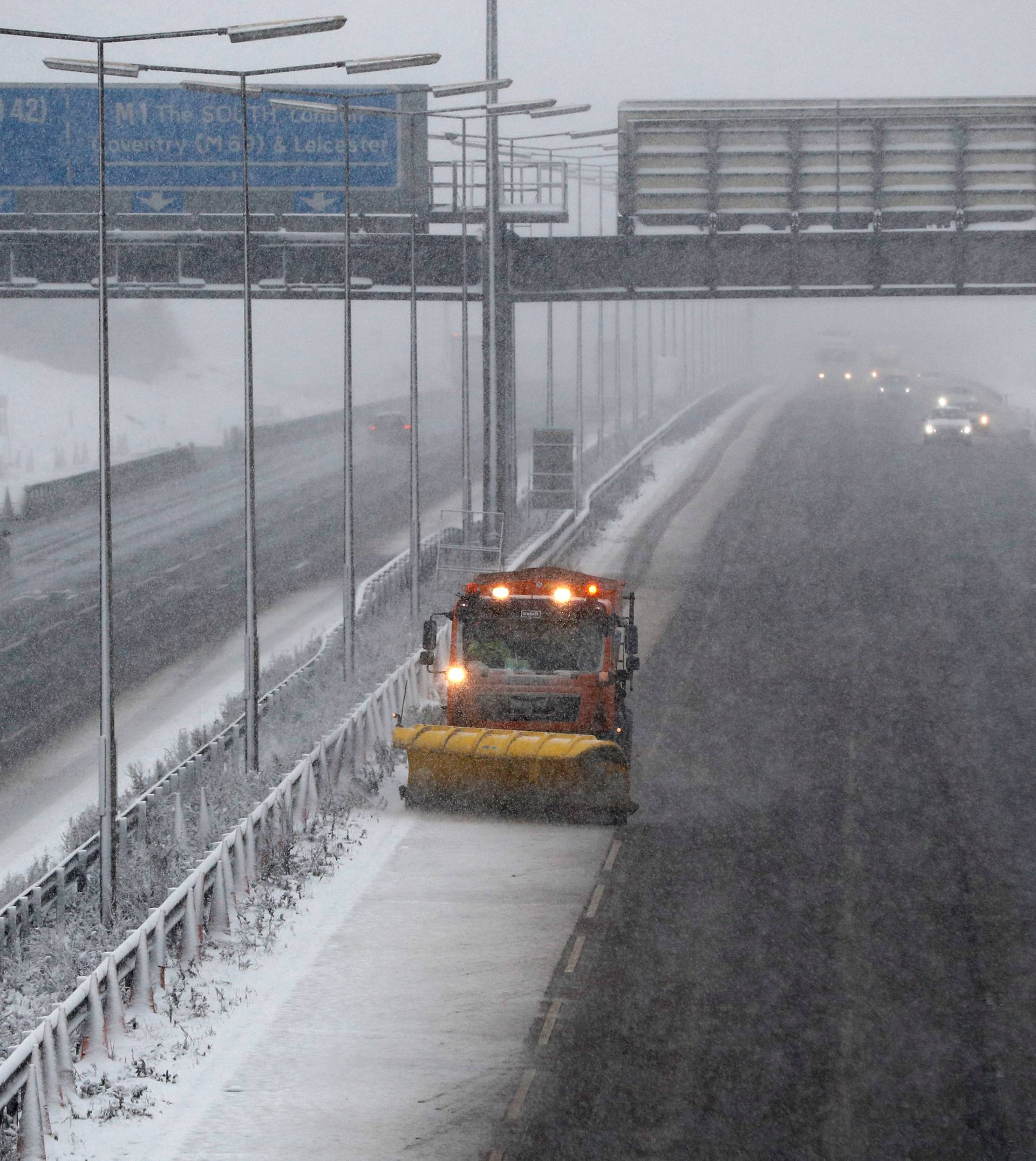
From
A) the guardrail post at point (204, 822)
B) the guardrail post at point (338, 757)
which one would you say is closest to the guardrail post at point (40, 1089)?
the guardrail post at point (204, 822)

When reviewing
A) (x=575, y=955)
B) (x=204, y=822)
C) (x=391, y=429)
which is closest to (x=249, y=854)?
(x=204, y=822)

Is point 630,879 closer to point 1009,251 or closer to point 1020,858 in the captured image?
point 1020,858

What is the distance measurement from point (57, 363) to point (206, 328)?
4102cm

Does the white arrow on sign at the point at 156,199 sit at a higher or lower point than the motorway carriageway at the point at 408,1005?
higher

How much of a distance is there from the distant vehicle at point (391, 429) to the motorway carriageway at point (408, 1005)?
207 feet

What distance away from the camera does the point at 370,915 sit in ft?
59.8

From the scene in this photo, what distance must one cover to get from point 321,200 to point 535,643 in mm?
21275

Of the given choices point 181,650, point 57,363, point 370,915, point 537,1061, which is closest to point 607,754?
point 370,915

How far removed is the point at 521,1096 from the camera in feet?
43.9

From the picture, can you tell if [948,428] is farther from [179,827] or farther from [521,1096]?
[521,1096]

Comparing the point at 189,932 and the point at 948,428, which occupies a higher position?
the point at 948,428

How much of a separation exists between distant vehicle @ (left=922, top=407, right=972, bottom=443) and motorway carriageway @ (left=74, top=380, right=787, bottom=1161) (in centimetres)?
5333

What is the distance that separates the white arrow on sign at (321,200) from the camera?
41.5 m

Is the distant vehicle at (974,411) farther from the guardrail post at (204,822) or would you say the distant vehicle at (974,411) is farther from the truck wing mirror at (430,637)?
the guardrail post at (204,822)
